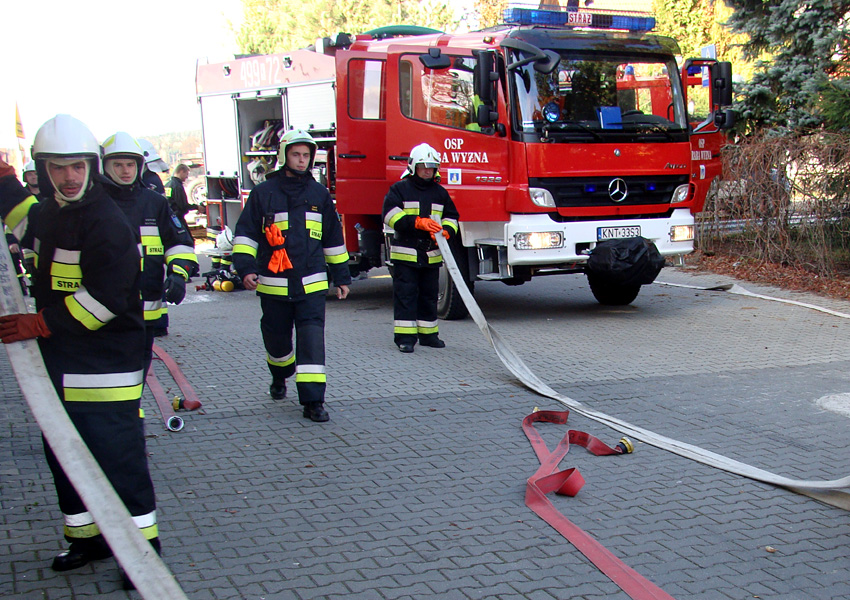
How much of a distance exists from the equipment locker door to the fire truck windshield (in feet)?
1.15

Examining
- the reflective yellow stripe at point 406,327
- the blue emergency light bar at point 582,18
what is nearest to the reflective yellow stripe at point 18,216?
the reflective yellow stripe at point 406,327

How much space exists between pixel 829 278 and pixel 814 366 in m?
4.90

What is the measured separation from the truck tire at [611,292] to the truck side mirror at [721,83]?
2.33 metres

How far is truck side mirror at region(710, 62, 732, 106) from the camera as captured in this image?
977 cm

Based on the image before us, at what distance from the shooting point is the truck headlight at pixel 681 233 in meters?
9.59

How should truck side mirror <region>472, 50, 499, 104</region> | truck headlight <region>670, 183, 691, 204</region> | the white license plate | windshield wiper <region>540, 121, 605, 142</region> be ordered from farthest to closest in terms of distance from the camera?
truck headlight <region>670, 183, 691, 204</region> < the white license plate < windshield wiper <region>540, 121, 605, 142</region> < truck side mirror <region>472, 50, 499, 104</region>

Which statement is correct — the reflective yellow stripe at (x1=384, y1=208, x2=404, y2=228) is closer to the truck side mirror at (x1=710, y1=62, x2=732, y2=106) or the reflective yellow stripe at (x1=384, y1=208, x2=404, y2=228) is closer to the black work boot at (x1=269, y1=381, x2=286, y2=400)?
the black work boot at (x1=269, y1=381, x2=286, y2=400)

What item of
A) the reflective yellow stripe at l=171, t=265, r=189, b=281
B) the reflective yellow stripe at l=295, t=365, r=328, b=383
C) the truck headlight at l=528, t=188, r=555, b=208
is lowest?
the reflective yellow stripe at l=295, t=365, r=328, b=383

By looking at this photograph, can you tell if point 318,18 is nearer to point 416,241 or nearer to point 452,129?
point 452,129

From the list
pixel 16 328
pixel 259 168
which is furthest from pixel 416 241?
pixel 259 168

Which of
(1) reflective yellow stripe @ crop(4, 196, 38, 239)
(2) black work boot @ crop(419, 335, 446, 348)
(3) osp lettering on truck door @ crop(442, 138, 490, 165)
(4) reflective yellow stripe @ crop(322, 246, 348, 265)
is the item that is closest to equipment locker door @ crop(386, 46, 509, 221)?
(3) osp lettering on truck door @ crop(442, 138, 490, 165)

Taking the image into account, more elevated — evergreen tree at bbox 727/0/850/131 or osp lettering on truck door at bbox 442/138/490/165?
evergreen tree at bbox 727/0/850/131

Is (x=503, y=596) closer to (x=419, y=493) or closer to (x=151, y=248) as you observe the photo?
(x=419, y=493)

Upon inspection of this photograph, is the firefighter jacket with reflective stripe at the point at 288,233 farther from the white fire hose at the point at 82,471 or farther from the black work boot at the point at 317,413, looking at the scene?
the white fire hose at the point at 82,471
